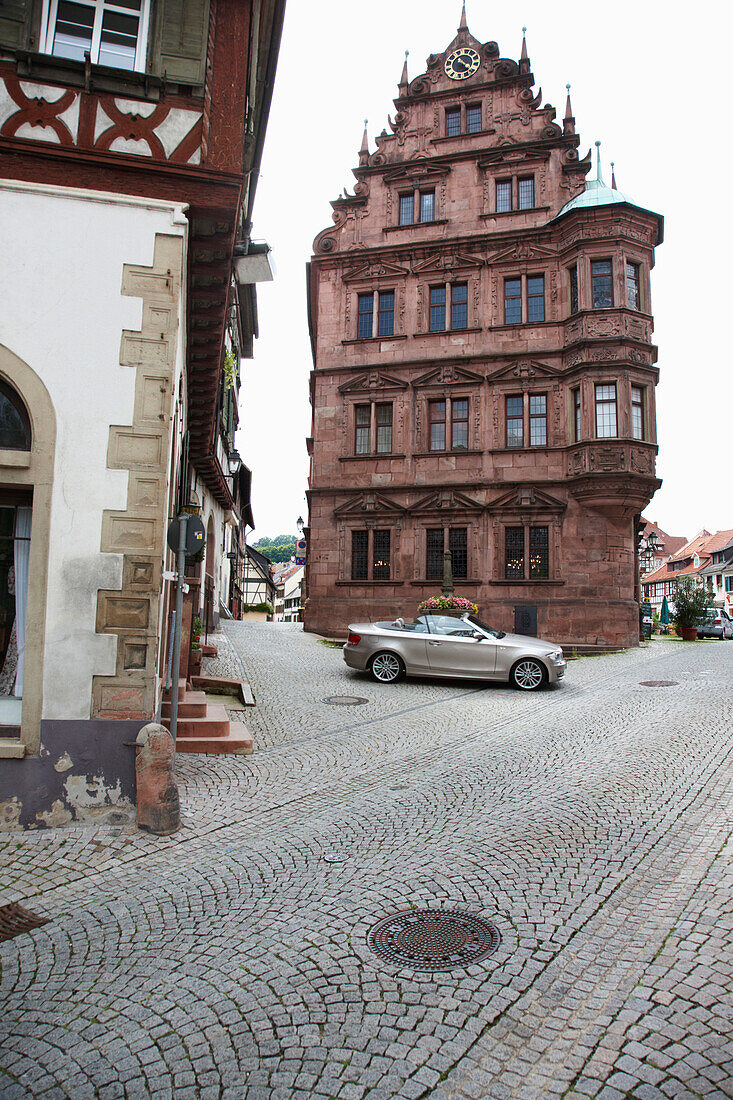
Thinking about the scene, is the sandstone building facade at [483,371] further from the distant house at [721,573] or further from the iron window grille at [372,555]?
the distant house at [721,573]

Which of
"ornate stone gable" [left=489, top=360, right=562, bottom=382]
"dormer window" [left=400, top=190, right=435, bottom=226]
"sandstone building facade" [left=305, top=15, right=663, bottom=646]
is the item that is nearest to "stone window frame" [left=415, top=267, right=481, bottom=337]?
"sandstone building facade" [left=305, top=15, right=663, bottom=646]

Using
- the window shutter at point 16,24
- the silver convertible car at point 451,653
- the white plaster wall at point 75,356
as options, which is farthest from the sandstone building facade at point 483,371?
the window shutter at point 16,24

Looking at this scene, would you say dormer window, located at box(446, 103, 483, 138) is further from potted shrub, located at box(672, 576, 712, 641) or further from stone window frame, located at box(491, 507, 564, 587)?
potted shrub, located at box(672, 576, 712, 641)

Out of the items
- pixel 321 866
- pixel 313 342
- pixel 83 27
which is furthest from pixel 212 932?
pixel 313 342

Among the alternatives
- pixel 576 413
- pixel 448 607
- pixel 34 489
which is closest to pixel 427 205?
pixel 576 413

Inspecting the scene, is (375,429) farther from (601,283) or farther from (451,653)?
(451,653)

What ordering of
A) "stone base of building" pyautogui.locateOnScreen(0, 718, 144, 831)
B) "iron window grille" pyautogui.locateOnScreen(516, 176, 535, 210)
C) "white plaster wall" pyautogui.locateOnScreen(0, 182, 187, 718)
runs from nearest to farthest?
"stone base of building" pyautogui.locateOnScreen(0, 718, 144, 831) → "white plaster wall" pyautogui.locateOnScreen(0, 182, 187, 718) → "iron window grille" pyautogui.locateOnScreen(516, 176, 535, 210)

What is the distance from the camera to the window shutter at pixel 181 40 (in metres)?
6.84

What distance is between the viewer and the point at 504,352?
26.1 metres

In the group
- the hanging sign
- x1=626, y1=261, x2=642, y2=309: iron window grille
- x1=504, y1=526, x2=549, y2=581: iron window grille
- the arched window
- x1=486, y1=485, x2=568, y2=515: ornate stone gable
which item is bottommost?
the hanging sign

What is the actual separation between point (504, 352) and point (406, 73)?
43.7 feet

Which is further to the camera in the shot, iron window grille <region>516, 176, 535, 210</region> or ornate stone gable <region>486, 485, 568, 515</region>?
iron window grille <region>516, 176, 535, 210</region>

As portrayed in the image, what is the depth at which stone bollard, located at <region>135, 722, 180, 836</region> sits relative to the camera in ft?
19.2

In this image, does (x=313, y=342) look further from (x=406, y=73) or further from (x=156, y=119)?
(x=156, y=119)
